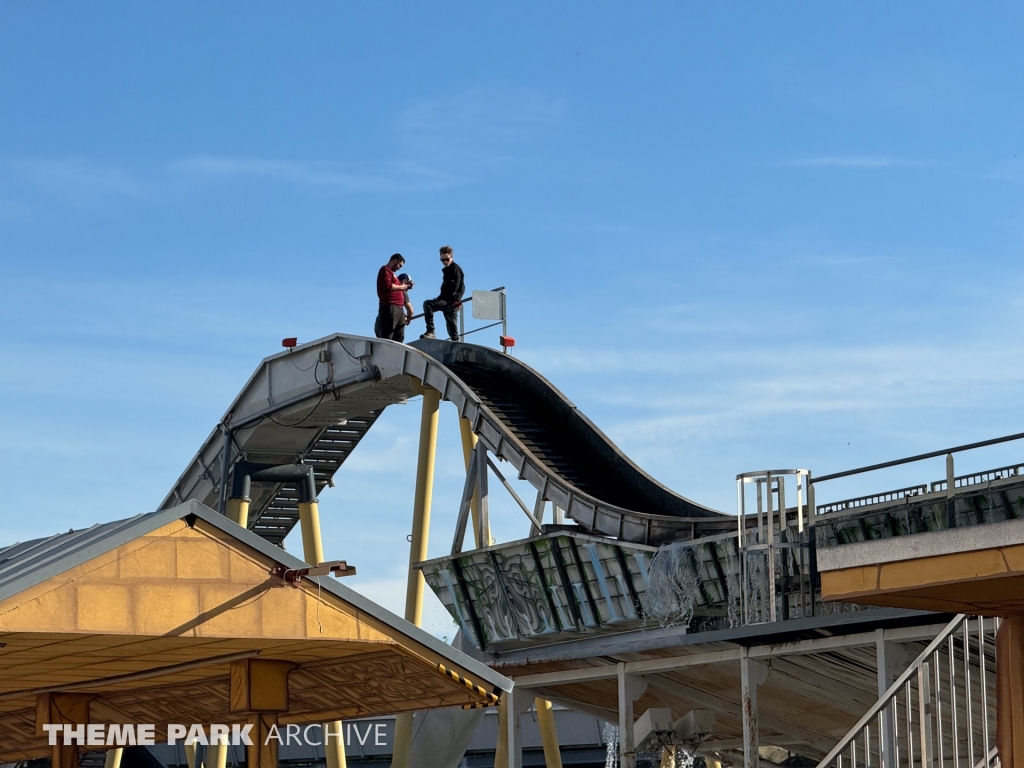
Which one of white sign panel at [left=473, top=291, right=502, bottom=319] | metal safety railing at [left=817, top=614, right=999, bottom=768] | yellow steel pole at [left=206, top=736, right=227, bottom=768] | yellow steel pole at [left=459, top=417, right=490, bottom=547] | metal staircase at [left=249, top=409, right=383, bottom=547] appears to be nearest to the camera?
metal safety railing at [left=817, top=614, right=999, bottom=768]

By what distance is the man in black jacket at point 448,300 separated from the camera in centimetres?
2552

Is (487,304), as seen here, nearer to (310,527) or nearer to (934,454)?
(310,527)

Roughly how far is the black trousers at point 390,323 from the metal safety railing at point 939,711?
33.2ft

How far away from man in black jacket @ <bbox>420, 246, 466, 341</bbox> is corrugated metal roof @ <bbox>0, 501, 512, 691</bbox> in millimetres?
13753

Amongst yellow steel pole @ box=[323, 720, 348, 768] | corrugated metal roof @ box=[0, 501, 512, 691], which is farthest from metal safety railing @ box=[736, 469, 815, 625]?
yellow steel pole @ box=[323, 720, 348, 768]

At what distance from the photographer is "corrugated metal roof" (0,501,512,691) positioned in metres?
9.69

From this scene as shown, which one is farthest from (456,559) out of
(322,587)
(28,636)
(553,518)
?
(28,636)

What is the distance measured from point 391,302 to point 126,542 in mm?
15867

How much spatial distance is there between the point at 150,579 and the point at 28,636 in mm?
822

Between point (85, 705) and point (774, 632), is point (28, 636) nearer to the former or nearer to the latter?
point (85, 705)

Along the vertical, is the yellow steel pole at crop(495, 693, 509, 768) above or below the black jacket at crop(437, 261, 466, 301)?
below

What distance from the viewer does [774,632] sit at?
54.0ft

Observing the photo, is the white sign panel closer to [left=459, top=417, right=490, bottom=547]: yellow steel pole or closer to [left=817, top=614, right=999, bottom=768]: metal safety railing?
[left=459, top=417, right=490, bottom=547]: yellow steel pole

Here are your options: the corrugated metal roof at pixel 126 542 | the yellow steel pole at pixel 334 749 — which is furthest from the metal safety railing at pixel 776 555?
the yellow steel pole at pixel 334 749
